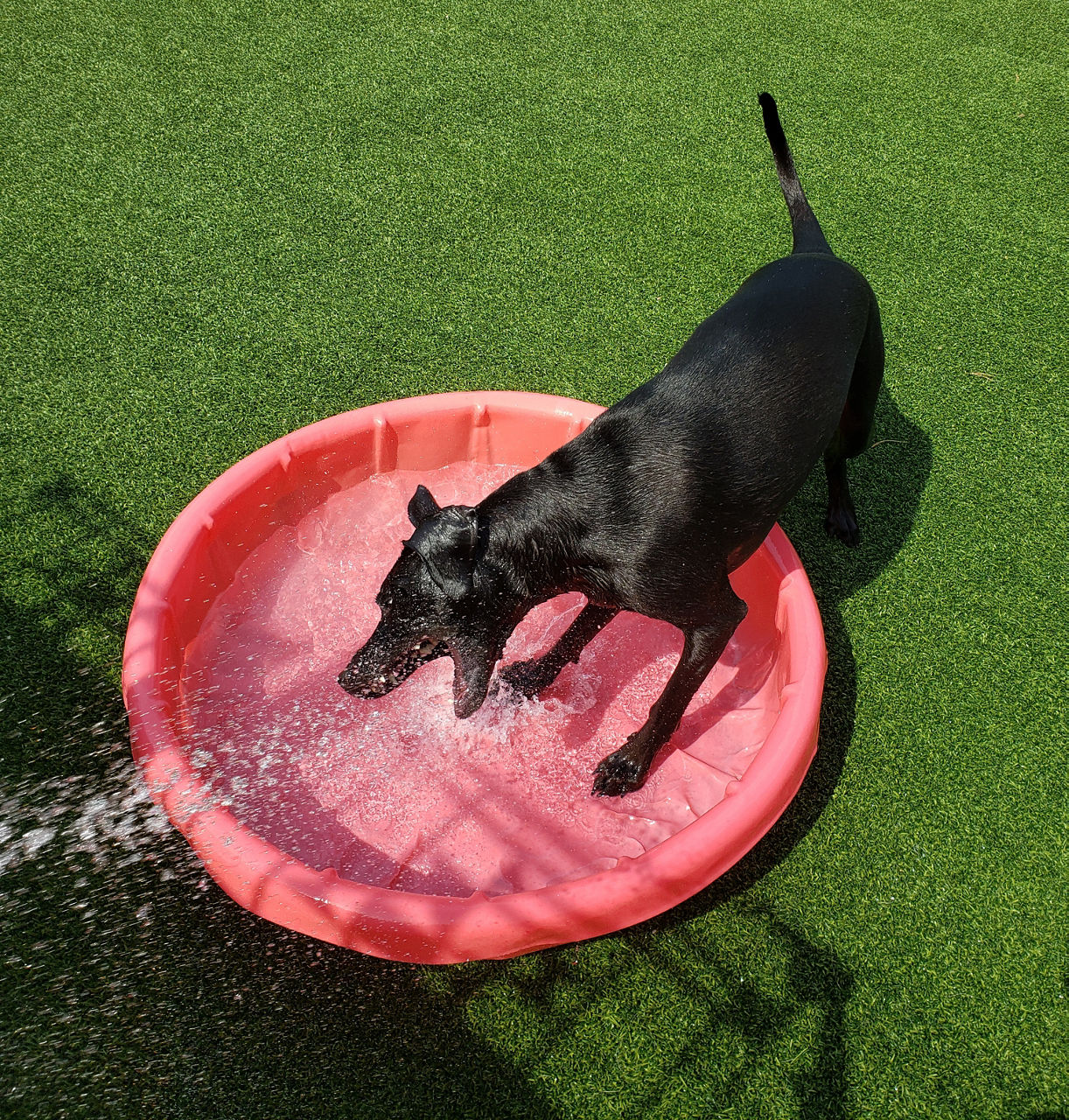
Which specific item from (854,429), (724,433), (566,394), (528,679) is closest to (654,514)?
(724,433)

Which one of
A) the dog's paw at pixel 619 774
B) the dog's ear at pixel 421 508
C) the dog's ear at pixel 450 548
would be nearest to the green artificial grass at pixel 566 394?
the dog's paw at pixel 619 774

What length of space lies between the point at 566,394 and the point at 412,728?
1997 millimetres

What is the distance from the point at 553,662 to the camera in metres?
3.85

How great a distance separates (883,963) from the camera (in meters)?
3.13

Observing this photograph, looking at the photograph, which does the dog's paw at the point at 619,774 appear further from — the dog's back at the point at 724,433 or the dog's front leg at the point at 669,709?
the dog's back at the point at 724,433

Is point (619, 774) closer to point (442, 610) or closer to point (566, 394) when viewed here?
point (442, 610)

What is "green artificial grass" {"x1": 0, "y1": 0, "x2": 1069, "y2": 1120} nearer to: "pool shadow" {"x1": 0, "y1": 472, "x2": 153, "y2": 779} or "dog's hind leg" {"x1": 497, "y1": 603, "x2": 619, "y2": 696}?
"pool shadow" {"x1": 0, "y1": 472, "x2": 153, "y2": 779}

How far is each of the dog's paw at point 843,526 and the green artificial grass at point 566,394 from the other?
0.30 ft

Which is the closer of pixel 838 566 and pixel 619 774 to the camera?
pixel 619 774

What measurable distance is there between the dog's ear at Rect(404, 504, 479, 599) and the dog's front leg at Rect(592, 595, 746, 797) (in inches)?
32.6

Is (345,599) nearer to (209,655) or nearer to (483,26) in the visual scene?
(209,655)

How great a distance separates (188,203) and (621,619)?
365 centimetres

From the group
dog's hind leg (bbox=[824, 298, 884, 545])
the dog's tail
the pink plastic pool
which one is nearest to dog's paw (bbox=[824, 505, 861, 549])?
dog's hind leg (bbox=[824, 298, 884, 545])

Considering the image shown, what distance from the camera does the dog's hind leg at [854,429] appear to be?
3.85 meters
